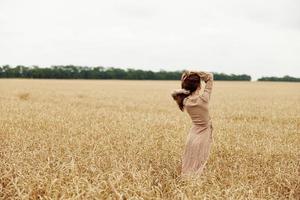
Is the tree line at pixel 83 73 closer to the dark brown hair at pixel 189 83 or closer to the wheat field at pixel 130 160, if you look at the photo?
the wheat field at pixel 130 160

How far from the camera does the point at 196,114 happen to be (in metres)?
6.26

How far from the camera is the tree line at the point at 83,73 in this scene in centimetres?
8694

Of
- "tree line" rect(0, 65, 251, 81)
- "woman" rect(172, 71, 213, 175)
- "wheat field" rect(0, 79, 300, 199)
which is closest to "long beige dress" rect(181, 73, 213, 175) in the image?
"woman" rect(172, 71, 213, 175)

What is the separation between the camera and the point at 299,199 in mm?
5824

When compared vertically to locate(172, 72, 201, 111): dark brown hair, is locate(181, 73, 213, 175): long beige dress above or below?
below

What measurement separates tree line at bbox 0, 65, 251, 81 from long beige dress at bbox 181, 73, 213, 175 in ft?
272

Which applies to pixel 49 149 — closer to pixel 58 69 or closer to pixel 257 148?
pixel 257 148

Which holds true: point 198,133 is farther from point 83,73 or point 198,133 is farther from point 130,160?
point 83,73

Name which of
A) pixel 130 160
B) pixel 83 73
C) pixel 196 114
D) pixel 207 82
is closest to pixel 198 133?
pixel 196 114

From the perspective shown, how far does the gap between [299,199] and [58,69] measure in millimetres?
85184

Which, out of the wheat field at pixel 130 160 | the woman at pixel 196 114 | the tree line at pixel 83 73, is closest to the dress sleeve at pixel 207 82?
the woman at pixel 196 114

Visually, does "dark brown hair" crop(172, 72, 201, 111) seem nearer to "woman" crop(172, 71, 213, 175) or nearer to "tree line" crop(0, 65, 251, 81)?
"woman" crop(172, 71, 213, 175)

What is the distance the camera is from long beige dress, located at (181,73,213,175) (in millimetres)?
6160

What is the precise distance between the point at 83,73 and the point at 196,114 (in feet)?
276
